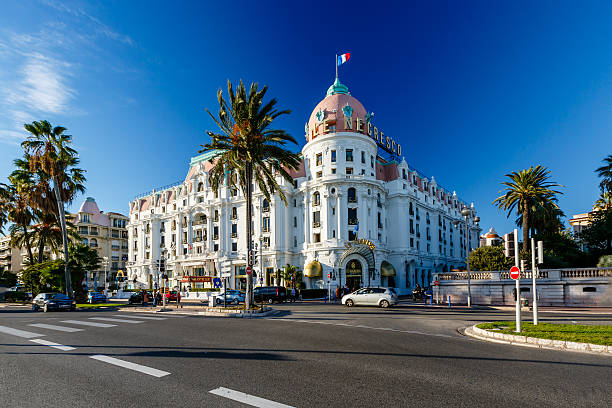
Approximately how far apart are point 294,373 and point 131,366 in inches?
138

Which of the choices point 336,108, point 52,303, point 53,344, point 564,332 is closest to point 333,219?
point 336,108

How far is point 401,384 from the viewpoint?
6707 mm

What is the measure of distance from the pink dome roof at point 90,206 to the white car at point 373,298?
87066mm

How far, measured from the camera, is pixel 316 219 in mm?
55688

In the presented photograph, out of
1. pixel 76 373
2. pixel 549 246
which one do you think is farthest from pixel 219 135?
pixel 549 246

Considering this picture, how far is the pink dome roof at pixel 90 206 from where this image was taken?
9619 cm

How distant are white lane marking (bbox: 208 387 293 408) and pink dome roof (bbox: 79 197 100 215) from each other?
343 feet

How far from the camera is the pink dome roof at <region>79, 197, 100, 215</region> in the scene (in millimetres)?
96188

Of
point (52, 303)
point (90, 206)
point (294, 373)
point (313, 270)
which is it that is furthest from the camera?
point (90, 206)

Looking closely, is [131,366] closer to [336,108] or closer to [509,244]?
[509,244]

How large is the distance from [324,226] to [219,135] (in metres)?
29.8

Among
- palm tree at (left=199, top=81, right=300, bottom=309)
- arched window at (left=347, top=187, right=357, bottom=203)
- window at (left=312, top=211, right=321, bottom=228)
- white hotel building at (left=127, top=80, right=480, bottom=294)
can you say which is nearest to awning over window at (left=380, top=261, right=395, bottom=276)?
white hotel building at (left=127, top=80, right=480, bottom=294)

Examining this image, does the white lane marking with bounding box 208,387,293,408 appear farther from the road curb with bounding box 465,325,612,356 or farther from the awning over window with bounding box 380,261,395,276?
the awning over window with bounding box 380,261,395,276

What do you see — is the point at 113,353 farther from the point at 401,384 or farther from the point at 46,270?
the point at 46,270
